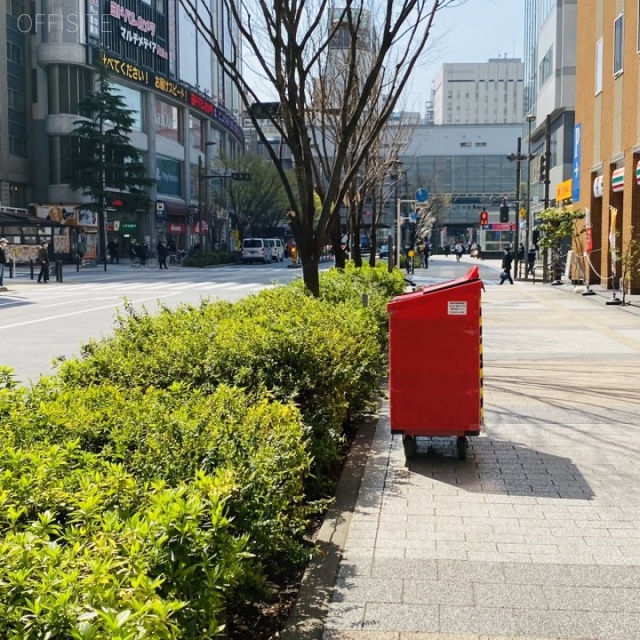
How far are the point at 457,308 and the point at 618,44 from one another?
22402mm

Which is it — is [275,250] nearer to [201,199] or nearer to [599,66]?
[201,199]

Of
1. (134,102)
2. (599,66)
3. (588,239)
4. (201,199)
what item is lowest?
(588,239)

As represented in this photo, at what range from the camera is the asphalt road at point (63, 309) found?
1303cm

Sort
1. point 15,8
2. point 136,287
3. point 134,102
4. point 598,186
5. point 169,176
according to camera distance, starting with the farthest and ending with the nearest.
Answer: point 169,176 < point 134,102 < point 15,8 < point 136,287 < point 598,186

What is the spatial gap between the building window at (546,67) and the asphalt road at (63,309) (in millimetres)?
29121

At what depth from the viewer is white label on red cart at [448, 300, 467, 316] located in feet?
21.4

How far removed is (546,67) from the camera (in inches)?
2212

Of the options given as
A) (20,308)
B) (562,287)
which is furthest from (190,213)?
(20,308)

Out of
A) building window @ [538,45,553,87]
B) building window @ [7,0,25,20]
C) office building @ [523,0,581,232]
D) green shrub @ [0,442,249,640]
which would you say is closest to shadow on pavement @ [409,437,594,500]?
green shrub @ [0,442,249,640]

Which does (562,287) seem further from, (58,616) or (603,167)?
(58,616)

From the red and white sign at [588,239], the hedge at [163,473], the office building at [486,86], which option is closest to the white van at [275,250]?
the red and white sign at [588,239]

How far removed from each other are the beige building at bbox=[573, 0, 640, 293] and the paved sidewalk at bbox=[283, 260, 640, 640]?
1649cm

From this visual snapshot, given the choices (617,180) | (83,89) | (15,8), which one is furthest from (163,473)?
(83,89)

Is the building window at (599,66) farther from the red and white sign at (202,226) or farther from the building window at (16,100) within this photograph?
the building window at (16,100)
